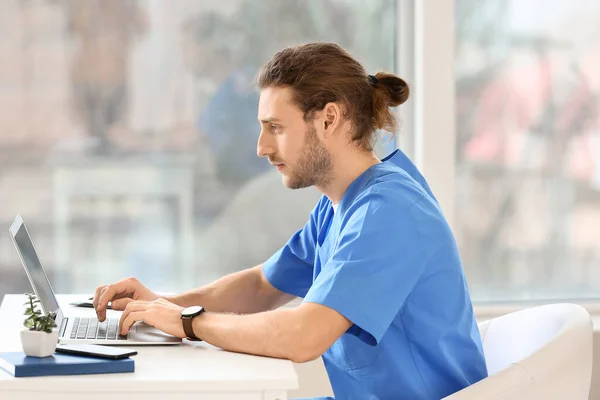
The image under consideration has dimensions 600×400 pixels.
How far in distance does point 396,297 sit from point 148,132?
136 centimetres

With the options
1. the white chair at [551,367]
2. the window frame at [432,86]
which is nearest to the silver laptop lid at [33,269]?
the white chair at [551,367]

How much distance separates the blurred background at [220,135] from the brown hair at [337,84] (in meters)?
0.84

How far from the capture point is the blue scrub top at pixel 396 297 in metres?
1.50

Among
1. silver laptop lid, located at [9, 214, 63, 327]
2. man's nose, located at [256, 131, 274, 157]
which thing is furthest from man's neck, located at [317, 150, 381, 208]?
silver laptop lid, located at [9, 214, 63, 327]

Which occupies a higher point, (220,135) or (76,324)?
(220,135)

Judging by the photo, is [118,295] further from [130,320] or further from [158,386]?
[158,386]

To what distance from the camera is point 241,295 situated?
2.06 m

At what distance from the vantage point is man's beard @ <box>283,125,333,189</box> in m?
1.75

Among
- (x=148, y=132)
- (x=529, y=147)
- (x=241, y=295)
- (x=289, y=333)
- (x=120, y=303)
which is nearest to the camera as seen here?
(x=289, y=333)

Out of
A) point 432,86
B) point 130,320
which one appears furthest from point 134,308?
point 432,86

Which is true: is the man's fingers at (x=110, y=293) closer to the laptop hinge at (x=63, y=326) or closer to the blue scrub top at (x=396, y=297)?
the laptop hinge at (x=63, y=326)

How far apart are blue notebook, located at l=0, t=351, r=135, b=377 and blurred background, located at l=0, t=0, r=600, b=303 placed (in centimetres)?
131

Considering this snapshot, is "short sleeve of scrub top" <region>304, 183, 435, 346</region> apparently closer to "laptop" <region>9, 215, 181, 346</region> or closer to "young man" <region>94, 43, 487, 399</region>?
"young man" <region>94, 43, 487, 399</region>

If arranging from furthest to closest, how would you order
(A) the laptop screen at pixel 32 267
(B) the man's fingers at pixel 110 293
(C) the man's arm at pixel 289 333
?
(B) the man's fingers at pixel 110 293, (A) the laptop screen at pixel 32 267, (C) the man's arm at pixel 289 333
